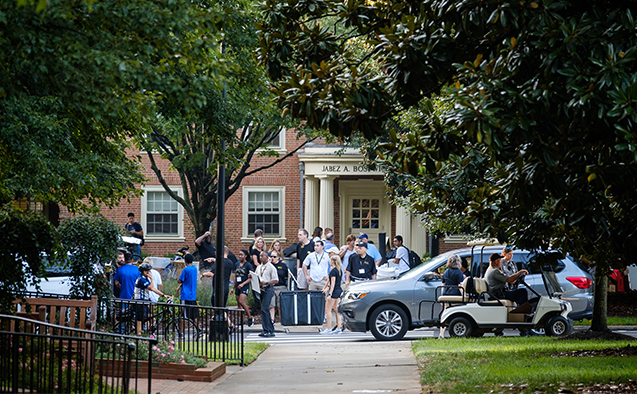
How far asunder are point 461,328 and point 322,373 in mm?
4640

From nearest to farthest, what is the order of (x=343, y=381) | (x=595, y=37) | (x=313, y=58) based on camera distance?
1. (x=595, y=37)
2. (x=313, y=58)
3. (x=343, y=381)

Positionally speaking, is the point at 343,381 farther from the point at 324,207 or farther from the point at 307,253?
the point at 324,207

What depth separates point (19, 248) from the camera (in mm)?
8758

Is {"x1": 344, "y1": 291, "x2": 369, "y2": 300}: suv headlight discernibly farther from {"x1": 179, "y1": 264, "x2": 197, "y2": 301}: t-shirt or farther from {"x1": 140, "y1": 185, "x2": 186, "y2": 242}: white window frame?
{"x1": 140, "y1": 185, "x2": 186, "y2": 242}: white window frame

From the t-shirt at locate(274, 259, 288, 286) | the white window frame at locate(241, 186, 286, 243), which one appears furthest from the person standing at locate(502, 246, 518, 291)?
the white window frame at locate(241, 186, 286, 243)

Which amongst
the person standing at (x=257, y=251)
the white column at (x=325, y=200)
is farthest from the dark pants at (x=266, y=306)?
the white column at (x=325, y=200)

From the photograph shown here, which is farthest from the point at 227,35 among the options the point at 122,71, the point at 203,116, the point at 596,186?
the point at 596,186

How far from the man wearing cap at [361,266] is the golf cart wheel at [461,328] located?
3.61 meters

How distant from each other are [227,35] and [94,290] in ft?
15.1

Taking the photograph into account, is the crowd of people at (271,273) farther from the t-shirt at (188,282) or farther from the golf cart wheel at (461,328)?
the golf cart wheel at (461,328)

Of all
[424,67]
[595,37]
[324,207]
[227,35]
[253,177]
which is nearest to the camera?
[595,37]

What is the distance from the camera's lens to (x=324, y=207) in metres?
29.3

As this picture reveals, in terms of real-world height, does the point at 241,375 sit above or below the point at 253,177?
below

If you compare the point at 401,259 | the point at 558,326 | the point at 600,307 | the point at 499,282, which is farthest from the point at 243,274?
the point at 600,307
